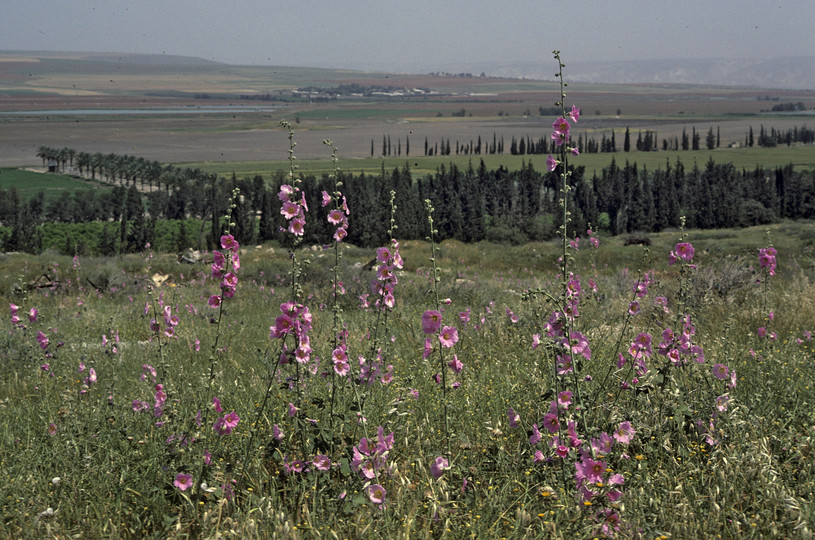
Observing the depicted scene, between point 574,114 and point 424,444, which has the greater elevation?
point 574,114

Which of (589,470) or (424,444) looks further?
(424,444)

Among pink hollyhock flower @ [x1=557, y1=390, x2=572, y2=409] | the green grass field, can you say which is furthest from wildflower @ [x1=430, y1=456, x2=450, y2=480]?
the green grass field

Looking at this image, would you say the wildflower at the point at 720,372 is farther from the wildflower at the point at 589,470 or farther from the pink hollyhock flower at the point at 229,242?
the pink hollyhock flower at the point at 229,242

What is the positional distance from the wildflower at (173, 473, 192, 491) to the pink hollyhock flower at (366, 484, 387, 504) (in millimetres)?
1056

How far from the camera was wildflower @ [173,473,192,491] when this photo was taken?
3512 mm

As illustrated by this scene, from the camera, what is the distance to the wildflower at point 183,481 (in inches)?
138

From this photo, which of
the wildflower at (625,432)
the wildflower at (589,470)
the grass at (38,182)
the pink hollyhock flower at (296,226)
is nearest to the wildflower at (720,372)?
the wildflower at (625,432)

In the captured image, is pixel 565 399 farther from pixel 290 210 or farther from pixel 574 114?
pixel 290 210

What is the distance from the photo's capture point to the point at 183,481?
3.57m

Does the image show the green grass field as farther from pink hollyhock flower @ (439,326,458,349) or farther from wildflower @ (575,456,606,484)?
wildflower @ (575,456,606,484)

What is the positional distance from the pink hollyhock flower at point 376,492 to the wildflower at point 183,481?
41.6 inches

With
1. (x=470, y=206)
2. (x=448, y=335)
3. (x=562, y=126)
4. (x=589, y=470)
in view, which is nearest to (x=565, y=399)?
(x=589, y=470)

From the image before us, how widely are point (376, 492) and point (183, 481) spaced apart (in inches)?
44.9

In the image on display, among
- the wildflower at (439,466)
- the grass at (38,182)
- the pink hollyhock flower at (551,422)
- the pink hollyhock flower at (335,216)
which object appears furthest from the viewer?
the grass at (38,182)
